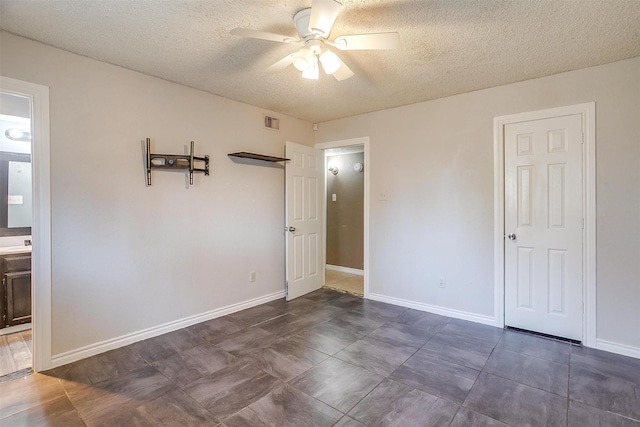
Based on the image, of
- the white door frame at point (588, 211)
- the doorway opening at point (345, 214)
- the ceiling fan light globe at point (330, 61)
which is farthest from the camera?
the doorway opening at point (345, 214)

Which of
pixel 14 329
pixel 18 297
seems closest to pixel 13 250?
pixel 18 297

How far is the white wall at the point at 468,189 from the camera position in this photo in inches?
101

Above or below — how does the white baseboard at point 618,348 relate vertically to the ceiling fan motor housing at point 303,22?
below

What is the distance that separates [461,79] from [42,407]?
418 cm

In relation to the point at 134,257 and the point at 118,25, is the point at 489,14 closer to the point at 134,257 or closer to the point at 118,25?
the point at 118,25

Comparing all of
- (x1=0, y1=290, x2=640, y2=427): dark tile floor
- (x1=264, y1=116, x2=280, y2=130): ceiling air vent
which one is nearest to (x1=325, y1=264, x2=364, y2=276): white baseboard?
(x1=0, y1=290, x2=640, y2=427): dark tile floor

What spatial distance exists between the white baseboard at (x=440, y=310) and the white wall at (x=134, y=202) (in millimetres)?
1680

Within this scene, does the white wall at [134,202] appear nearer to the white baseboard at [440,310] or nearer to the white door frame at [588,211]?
the white baseboard at [440,310]

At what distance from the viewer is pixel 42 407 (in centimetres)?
192

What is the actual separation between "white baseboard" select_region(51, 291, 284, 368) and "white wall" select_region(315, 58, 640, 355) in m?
1.80

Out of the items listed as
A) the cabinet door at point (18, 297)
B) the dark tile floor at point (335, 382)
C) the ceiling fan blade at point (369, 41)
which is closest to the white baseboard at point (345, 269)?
the dark tile floor at point (335, 382)

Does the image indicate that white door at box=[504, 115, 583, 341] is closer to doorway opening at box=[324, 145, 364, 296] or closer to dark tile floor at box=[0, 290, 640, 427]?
dark tile floor at box=[0, 290, 640, 427]

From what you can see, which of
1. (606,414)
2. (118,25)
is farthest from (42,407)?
(606,414)

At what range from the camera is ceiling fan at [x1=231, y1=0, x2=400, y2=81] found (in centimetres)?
167
